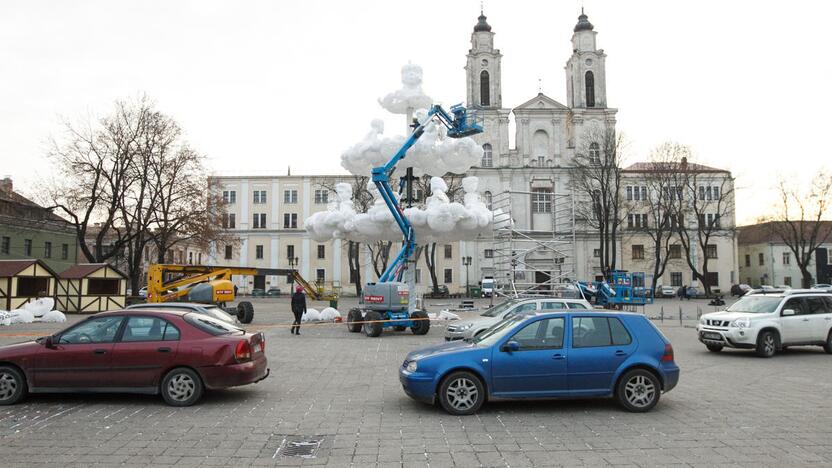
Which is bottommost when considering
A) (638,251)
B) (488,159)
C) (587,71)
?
(638,251)

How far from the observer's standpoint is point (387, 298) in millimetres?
20688

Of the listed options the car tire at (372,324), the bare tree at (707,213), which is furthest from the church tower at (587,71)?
the car tire at (372,324)

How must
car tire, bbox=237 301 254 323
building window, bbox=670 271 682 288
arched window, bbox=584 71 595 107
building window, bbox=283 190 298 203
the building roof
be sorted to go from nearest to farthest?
car tire, bbox=237 301 254 323, arched window, bbox=584 71 595 107, building window, bbox=670 271 682 288, the building roof, building window, bbox=283 190 298 203

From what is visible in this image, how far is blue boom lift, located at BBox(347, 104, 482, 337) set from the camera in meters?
20.7

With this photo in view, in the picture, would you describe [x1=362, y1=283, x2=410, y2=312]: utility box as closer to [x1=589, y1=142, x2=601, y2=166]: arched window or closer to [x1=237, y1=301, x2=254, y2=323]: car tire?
[x1=237, y1=301, x2=254, y2=323]: car tire

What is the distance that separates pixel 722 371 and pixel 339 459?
32.0ft

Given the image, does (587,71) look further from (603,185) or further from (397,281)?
(397,281)

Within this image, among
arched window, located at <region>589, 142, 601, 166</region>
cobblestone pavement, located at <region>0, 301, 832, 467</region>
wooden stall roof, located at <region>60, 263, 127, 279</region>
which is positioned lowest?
cobblestone pavement, located at <region>0, 301, 832, 467</region>

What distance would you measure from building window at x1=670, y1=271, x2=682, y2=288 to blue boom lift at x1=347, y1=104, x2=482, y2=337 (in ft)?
174

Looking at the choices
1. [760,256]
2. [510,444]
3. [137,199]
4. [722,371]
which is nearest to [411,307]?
[722,371]

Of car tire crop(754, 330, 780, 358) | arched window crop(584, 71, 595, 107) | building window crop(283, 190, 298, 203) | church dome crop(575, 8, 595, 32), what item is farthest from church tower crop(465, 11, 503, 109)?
car tire crop(754, 330, 780, 358)

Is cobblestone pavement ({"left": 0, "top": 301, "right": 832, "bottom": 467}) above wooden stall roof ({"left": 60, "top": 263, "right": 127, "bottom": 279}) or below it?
below

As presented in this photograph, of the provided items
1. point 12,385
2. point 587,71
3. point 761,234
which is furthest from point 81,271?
point 761,234

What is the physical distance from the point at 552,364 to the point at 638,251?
64313mm
